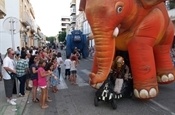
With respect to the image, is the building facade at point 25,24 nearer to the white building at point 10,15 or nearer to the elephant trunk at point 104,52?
the white building at point 10,15

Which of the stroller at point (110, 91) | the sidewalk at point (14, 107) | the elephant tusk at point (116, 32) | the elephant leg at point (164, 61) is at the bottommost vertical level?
the sidewalk at point (14, 107)

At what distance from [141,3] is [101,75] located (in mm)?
2403

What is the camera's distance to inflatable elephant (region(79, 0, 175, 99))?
8.04 m

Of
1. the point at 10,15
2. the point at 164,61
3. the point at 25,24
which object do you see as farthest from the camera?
the point at 25,24

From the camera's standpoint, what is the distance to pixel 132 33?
340 inches

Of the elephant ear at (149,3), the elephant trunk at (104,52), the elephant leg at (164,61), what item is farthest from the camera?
the elephant leg at (164,61)

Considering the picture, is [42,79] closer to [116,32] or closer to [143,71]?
[116,32]

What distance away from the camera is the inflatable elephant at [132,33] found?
804cm

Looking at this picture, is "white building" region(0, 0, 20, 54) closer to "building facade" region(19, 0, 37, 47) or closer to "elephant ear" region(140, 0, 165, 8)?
"building facade" region(19, 0, 37, 47)

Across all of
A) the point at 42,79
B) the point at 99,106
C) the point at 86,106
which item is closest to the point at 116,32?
the point at 99,106

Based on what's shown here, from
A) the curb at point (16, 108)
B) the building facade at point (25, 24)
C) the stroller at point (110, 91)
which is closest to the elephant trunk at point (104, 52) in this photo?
the stroller at point (110, 91)

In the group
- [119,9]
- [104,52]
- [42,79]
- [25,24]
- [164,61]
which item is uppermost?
[25,24]

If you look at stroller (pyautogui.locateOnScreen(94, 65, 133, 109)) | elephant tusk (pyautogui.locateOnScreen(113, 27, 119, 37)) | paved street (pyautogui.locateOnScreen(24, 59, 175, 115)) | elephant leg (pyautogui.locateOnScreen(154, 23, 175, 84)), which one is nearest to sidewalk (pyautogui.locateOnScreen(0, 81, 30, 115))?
paved street (pyautogui.locateOnScreen(24, 59, 175, 115))

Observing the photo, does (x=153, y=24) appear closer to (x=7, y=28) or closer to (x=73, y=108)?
(x=73, y=108)
